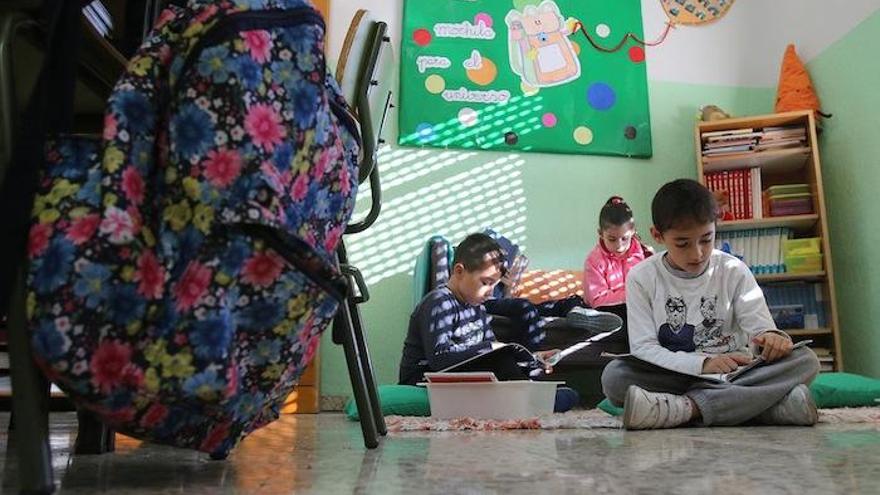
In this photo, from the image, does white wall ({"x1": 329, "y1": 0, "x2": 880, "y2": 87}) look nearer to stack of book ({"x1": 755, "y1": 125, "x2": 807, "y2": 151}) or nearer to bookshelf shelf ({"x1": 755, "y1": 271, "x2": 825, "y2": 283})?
stack of book ({"x1": 755, "y1": 125, "x2": 807, "y2": 151})

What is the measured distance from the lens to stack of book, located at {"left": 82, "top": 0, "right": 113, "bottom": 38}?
0.98 metres

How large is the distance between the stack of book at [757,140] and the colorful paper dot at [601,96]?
1.78ft

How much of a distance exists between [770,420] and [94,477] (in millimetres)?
1424

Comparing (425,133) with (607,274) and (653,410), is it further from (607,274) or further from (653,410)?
(653,410)

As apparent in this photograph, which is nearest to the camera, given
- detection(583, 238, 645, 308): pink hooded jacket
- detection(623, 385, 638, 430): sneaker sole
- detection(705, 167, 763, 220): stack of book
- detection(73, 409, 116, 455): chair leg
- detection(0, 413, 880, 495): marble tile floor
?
detection(0, 413, 880, 495): marble tile floor

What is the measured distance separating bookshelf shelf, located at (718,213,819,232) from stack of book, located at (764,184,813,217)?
4 centimetres

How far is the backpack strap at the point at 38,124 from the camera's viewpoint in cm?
69

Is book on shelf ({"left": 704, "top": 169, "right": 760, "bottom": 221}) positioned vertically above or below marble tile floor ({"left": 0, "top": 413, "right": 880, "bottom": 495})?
above

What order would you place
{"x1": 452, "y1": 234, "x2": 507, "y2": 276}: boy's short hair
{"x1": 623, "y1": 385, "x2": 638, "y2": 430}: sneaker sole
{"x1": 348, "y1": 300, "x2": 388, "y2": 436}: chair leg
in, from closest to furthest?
{"x1": 348, "y1": 300, "x2": 388, "y2": 436}: chair leg
{"x1": 623, "y1": 385, "x2": 638, "y2": 430}: sneaker sole
{"x1": 452, "y1": 234, "x2": 507, "y2": 276}: boy's short hair

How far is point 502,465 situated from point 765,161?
10.1 feet

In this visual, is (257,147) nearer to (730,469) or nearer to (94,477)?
(94,477)

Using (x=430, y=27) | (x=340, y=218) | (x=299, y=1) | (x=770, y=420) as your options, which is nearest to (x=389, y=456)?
(x=340, y=218)

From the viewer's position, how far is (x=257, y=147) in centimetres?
77

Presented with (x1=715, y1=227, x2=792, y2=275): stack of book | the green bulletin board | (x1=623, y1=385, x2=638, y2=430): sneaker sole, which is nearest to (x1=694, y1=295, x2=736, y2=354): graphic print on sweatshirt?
(x1=623, y1=385, x2=638, y2=430): sneaker sole
